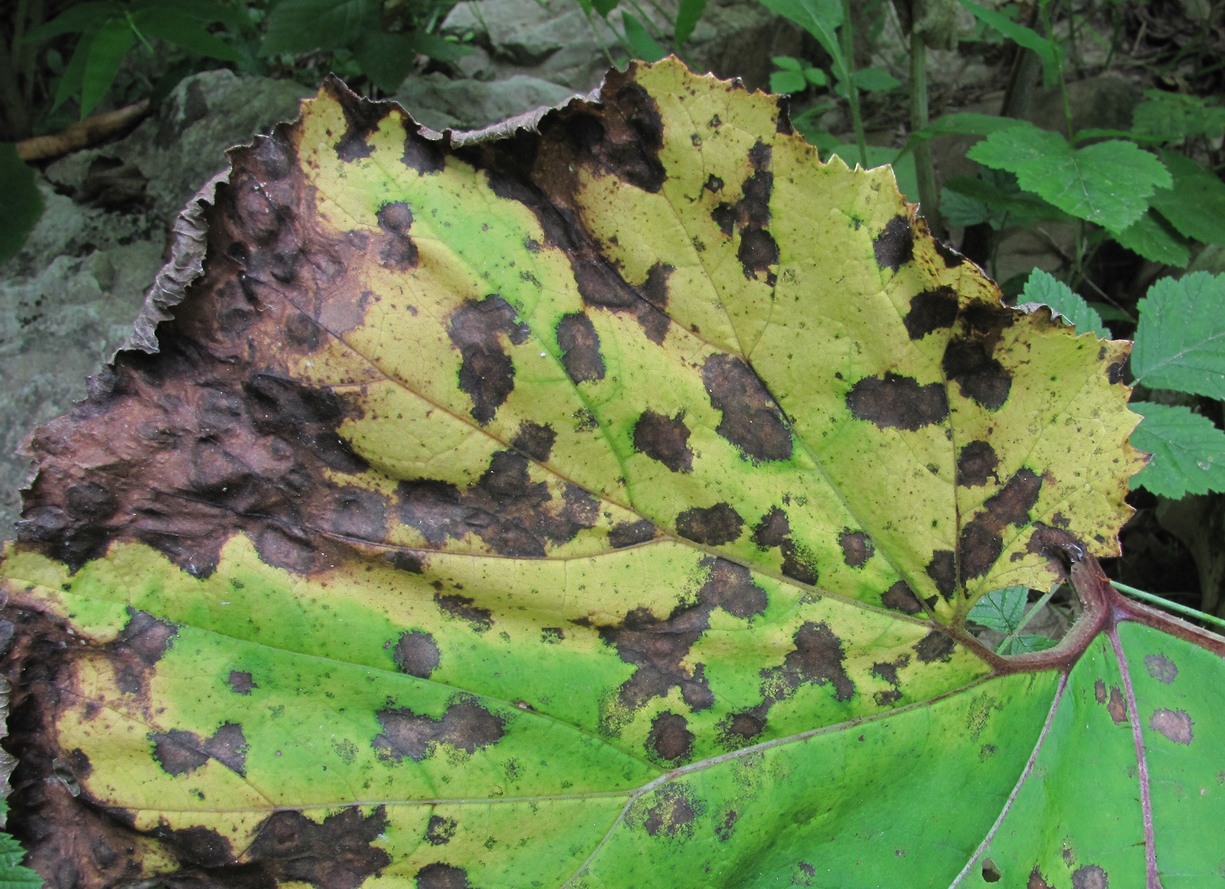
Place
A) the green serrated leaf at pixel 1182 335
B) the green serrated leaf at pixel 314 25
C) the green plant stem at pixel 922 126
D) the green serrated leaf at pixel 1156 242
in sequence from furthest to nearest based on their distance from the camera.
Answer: the green serrated leaf at pixel 314 25 → the green plant stem at pixel 922 126 → the green serrated leaf at pixel 1156 242 → the green serrated leaf at pixel 1182 335

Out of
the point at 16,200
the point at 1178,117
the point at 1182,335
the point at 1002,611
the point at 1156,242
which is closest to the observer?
the point at 1002,611

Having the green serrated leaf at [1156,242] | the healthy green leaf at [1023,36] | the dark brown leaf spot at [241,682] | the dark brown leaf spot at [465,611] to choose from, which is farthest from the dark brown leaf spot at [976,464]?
the healthy green leaf at [1023,36]

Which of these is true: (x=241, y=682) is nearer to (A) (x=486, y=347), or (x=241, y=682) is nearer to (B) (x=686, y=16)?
(A) (x=486, y=347)

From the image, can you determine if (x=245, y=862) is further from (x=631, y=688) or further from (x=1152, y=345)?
(x=1152, y=345)

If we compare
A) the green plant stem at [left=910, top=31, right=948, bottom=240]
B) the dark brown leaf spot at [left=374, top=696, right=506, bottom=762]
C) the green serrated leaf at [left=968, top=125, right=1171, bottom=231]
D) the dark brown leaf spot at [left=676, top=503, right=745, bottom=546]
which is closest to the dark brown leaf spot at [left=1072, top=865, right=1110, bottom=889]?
the dark brown leaf spot at [left=676, top=503, right=745, bottom=546]

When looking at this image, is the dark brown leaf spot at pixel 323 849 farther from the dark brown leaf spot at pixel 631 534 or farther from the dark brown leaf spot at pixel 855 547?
the dark brown leaf spot at pixel 855 547

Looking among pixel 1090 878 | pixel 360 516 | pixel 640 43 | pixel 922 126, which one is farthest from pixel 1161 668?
pixel 640 43
